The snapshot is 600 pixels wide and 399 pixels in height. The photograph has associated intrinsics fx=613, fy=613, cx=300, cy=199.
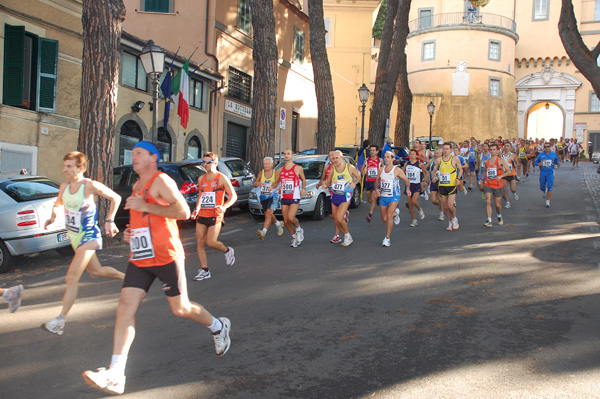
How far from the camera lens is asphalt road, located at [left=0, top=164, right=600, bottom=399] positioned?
181 inches

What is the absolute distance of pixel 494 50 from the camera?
5234cm

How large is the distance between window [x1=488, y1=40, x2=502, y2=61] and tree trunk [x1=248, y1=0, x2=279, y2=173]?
127 feet

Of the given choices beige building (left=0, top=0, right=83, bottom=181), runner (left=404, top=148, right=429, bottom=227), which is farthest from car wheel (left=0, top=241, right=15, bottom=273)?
runner (left=404, top=148, right=429, bottom=227)

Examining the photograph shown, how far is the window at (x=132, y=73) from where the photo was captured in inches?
804

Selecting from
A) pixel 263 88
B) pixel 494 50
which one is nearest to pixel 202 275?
pixel 263 88

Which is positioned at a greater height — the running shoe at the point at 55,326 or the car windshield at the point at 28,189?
the car windshield at the point at 28,189

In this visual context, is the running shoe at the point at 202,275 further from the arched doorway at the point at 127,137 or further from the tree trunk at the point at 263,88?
the arched doorway at the point at 127,137

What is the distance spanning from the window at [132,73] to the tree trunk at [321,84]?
607cm

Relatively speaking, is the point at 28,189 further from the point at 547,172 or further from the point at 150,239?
the point at 547,172

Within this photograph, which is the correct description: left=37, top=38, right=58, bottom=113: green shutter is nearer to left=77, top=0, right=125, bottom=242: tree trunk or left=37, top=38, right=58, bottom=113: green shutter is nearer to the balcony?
left=77, top=0, right=125, bottom=242: tree trunk

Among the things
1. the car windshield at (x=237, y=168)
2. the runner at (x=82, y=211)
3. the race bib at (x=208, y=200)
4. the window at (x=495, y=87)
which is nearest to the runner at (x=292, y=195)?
the race bib at (x=208, y=200)

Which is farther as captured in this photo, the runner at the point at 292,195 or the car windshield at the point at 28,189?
the runner at the point at 292,195

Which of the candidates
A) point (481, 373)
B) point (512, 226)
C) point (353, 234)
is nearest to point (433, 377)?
point (481, 373)

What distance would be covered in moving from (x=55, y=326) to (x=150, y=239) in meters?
1.80
